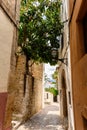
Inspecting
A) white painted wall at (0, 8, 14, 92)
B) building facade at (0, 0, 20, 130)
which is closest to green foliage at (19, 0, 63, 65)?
building facade at (0, 0, 20, 130)

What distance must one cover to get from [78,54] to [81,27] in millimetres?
746

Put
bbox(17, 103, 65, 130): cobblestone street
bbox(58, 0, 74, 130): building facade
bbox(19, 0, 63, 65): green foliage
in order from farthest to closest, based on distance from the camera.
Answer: bbox(19, 0, 63, 65): green foliage
bbox(17, 103, 65, 130): cobblestone street
bbox(58, 0, 74, 130): building facade

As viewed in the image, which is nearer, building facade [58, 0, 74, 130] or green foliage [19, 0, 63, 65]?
building facade [58, 0, 74, 130]

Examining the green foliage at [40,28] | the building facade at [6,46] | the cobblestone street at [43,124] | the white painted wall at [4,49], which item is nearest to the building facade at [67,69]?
the cobblestone street at [43,124]

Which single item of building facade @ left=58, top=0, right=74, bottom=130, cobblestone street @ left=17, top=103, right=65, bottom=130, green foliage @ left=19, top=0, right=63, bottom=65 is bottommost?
cobblestone street @ left=17, top=103, right=65, bottom=130

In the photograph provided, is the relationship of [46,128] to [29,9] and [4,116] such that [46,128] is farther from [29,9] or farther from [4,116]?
[29,9]

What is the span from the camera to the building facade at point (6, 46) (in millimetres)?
4817

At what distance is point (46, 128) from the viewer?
9125mm

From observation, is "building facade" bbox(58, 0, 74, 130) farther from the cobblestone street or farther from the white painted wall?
the white painted wall

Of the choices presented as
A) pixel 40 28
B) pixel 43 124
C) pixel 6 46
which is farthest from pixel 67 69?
pixel 43 124

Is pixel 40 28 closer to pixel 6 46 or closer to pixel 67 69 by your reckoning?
pixel 67 69

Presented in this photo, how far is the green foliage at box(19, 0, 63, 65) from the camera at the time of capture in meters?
9.80

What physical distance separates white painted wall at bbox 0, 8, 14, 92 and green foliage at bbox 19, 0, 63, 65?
451 centimetres

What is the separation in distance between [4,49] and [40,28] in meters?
5.26
